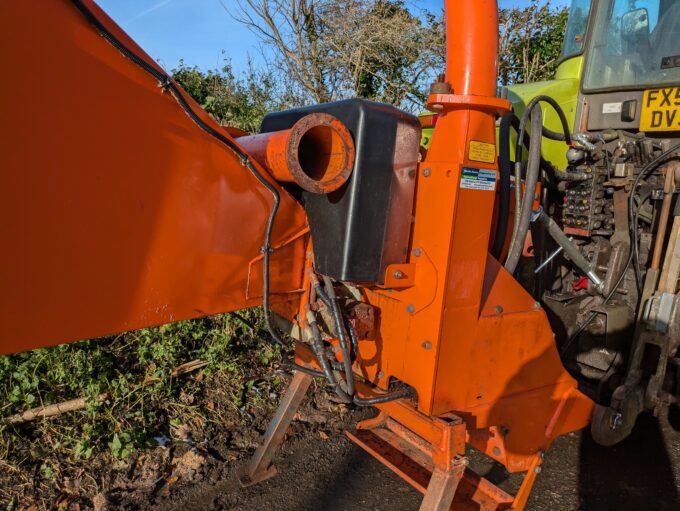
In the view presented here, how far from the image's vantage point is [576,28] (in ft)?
10.7

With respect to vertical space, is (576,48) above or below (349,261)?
above

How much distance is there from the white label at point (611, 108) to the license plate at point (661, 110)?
14cm

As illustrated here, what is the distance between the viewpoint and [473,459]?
10.1ft

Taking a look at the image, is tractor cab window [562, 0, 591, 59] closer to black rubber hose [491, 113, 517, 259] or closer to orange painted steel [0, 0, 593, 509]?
black rubber hose [491, 113, 517, 259]

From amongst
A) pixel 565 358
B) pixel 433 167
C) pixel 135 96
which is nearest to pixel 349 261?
pixel 433 167

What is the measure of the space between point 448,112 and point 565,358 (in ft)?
6.15

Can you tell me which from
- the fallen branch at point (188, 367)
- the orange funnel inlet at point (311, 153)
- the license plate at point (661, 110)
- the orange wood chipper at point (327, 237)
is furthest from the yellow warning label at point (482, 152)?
the fallen branch at point (188, 367)

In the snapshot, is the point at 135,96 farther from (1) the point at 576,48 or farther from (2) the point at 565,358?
(1) the point at 576,48

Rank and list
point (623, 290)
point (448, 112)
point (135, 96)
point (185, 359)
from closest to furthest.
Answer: point (135, 96), point (448, 112), point (623, 290), point (185, 359)

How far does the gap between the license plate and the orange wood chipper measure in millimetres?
237

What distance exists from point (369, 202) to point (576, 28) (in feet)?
8.42

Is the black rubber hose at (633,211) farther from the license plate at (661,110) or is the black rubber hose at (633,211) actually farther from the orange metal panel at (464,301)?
the orange metal panel at (464,301)

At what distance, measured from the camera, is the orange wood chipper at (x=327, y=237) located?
1.23m

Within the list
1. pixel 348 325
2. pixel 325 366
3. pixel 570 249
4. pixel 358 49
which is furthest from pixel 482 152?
pixel 358 49
